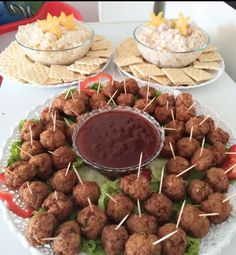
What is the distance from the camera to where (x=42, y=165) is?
59.4 inches

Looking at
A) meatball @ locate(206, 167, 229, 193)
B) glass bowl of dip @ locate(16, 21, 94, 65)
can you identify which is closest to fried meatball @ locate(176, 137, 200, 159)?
meatball @ locate(206, 167, 229, 193)

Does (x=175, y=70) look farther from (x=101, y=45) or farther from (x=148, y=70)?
(x=101, y=45)

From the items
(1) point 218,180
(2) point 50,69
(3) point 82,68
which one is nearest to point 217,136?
(1) point 218,180

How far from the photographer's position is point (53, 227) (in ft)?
4.21

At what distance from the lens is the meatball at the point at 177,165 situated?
5.06ft

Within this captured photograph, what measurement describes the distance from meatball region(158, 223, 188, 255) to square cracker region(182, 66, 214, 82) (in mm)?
1249

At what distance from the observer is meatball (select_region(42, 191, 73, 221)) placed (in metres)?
1.34

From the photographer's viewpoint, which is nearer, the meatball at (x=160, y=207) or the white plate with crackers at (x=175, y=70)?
the meatball at (x=160, y=207)

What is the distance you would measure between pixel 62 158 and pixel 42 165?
0.09 meters

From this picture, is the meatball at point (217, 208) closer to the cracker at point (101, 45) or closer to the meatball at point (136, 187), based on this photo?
the meatball at point (136, 187)

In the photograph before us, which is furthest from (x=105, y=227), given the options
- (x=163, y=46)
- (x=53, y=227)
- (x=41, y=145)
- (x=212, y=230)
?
(x=163, y=46)

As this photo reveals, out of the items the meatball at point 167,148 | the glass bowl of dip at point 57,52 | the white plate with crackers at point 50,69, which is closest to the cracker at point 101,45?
the white plate with crackers at point 50,69

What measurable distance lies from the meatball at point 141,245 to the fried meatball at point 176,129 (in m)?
0.62

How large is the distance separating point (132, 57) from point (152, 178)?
116cm
